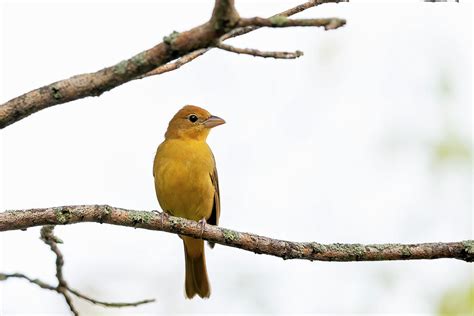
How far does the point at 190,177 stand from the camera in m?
6.12

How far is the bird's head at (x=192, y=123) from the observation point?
6734mm

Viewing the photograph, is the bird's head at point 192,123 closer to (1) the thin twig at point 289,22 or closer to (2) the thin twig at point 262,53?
(2) the thin twig at point 262,53

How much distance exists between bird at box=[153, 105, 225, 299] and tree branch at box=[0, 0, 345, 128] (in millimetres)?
3416

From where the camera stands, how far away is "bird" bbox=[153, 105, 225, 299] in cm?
610

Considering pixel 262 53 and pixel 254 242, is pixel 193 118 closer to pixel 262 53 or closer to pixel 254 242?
pixel 254 242

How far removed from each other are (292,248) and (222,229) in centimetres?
39

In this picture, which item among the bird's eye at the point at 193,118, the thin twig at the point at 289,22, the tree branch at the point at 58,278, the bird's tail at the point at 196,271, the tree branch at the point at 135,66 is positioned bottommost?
the bird's tail at the point at 196,271

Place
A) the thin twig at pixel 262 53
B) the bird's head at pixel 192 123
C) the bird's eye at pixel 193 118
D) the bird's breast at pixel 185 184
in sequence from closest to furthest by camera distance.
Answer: the thin twig at pixel 262 53 < the bird's breast at pixel 185 184 < the bird's head at pixel 192 123 < the bird's eye at pixel 193 118

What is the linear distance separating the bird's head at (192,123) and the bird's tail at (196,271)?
93 cm

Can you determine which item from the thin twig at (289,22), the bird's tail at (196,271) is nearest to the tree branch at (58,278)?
the thin twig at (289,22)

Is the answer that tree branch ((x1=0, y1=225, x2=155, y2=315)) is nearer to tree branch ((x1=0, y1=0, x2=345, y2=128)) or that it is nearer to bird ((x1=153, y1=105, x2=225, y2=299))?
tree branch ((x1=0, y1=0, x2=345, y2=128))

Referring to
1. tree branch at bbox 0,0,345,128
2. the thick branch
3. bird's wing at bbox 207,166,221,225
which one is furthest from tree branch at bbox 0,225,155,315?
bird's wing at bbox 207,166,221,225

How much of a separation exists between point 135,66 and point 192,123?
4.39 metres

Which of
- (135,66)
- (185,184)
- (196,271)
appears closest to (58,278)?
(135,66)
